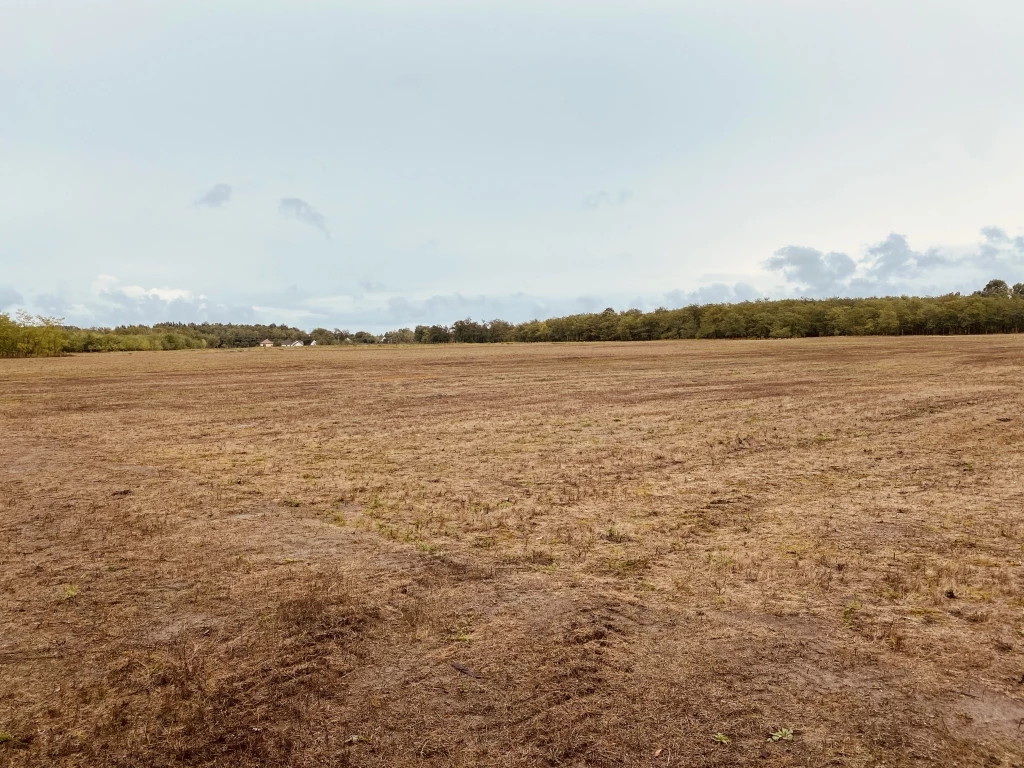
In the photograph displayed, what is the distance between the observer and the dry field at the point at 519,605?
12.2 feet

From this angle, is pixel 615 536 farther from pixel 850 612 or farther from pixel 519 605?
pixel 850 612

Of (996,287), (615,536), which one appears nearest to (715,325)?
(996,287)

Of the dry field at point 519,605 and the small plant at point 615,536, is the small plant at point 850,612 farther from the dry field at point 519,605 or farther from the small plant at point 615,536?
the small plant at point 615,536

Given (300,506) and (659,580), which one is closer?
(659,580)

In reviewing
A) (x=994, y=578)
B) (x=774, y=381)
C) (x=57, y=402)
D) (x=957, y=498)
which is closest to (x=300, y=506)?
(x=994, y=578)

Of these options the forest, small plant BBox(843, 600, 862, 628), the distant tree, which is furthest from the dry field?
the distant tree

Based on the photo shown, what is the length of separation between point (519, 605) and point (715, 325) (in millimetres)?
139324

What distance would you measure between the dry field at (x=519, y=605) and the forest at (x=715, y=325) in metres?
81.8

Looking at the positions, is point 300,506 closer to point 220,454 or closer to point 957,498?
point 220,454

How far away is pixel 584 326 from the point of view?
525 ft

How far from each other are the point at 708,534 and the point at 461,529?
2.93 metres

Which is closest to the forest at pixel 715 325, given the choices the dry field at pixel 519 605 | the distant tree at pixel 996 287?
the distant tree at pixel 996 287

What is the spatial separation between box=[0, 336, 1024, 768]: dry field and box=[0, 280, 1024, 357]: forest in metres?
81.8

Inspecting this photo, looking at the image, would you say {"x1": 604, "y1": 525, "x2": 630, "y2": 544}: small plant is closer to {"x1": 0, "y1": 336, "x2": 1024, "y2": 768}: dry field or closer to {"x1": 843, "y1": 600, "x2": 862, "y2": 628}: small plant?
{"x1": 0, "y1": 336, "x2": 1024, "y2": 768}: dry field
